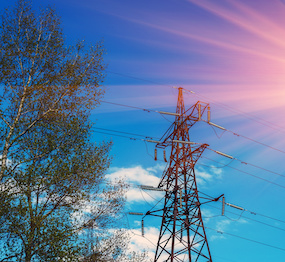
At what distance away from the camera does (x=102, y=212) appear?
19.7 meters

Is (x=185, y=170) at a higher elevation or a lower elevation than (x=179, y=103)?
lower

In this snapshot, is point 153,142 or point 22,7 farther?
point 153,142

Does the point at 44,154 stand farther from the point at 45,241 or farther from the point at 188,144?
the point at 188,144

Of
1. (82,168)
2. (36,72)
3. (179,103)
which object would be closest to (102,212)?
(82,168)

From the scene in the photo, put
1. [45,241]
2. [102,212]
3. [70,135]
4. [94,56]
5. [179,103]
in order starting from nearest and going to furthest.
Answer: [45,241], [70,135], [102,212], [94,56], [179,103]

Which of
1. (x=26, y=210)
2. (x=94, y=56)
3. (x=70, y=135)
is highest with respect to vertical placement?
(x=94, y=56)

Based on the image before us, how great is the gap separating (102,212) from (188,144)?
13115 millimetres

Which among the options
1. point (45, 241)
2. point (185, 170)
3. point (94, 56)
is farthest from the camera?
point (185, 170)

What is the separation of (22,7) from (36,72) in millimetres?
4345

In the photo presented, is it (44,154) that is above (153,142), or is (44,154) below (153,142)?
below

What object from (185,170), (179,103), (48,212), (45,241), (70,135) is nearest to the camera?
(45,241)

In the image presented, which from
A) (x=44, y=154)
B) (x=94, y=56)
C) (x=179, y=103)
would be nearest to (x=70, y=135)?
(x=44, y=154)

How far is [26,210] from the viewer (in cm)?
1595

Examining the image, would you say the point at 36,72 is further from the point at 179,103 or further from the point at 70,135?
the point at 179,103
